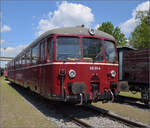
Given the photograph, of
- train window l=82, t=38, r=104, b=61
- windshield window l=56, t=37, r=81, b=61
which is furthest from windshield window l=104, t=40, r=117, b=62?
windshield window l=56, t=37, r=81, b=61

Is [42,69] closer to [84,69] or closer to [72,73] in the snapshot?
[72,73]

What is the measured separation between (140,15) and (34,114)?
107 feet

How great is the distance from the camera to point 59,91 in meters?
6.43

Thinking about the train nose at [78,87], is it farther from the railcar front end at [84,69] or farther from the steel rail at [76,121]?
the steel rail at [76,121]

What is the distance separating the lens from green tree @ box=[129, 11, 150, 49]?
3173 centimetres

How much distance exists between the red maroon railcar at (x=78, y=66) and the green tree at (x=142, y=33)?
87.1 feet

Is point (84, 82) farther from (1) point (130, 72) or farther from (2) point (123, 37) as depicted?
(2) point (123, 37)

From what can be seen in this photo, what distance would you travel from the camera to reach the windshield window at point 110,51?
7.41m

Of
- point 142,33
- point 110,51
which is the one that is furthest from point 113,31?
point 110,51

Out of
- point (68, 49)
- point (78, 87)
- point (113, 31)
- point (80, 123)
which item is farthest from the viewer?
point (113, 31)

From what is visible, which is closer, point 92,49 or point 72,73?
point 72,73

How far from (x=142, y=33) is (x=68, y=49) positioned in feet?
95.3

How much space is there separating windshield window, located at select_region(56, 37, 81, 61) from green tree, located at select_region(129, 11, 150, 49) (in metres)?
27.6

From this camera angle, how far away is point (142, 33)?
32.7 m
